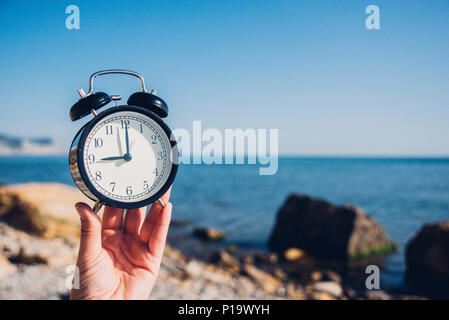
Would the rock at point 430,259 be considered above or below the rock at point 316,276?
above

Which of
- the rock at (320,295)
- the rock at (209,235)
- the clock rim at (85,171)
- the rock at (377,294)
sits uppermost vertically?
the clock rim at (85,171)

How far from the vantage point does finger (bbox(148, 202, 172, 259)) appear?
216 cm

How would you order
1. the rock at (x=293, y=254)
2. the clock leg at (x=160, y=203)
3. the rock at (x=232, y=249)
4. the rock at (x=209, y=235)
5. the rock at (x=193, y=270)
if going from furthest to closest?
the rock at (x=209, y=235) < the rock at (x=232, y=249) < the rock at (x=293, y=254) < the rock at (x=193, y=270) < the clock leg at (x=160, y=203)

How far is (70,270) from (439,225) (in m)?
6.59

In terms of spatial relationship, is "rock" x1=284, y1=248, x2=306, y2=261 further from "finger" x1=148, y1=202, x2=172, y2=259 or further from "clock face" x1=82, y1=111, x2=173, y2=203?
"clock face" x1=82, y1=111, x2=173, y2=203

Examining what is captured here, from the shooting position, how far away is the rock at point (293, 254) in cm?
848

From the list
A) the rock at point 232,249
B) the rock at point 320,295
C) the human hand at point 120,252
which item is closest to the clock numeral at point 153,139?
the human hand at point 120,252

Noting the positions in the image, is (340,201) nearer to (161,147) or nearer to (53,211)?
(53,211)

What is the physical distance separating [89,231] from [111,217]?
396mm

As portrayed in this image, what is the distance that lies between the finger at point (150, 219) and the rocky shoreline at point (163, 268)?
2.42 metres

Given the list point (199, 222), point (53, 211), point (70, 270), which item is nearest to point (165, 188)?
point (70, 270)

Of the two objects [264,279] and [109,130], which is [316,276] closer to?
[264,279]

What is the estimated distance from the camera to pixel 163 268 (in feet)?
19.8

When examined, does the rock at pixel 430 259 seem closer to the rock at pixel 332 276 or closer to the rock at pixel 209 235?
the rock at pixel 332 276
